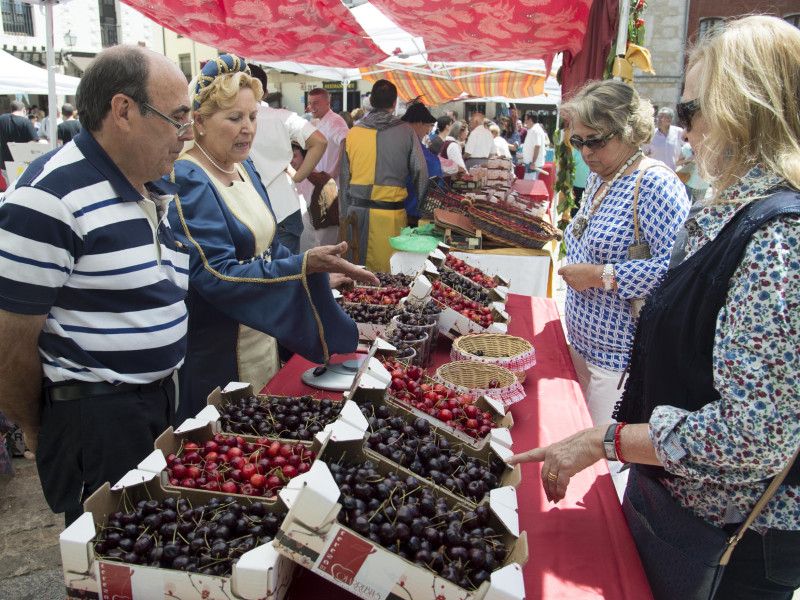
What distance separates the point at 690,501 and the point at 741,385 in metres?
0.39

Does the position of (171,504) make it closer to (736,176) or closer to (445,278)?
(736,176)

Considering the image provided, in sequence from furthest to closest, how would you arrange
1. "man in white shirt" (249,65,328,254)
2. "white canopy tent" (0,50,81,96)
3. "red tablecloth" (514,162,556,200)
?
"red tablecloth" (514,162,556,200), "white canopy tent" (0,50,81,96), "man in white shirt" (249,65,328,254)

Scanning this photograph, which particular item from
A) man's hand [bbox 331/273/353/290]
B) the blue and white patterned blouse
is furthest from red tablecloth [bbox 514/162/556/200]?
man's hand [bbox 331/273/353/290]

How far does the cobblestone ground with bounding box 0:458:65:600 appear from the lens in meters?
2.62

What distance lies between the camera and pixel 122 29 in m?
27.4

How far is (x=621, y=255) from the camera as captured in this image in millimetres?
2607

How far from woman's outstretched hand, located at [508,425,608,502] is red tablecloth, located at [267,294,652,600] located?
5.3 inches

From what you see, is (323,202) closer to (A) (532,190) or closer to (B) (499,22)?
(B) (499,22)

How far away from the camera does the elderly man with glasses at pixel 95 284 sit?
1556mm

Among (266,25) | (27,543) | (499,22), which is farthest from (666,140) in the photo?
(27,543)

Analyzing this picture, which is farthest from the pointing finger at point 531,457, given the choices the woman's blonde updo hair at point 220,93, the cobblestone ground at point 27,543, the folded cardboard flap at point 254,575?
the cobblestone ground at point 27,543

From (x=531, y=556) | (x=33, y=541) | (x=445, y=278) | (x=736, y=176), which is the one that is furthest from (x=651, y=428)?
(x=33, y=541)

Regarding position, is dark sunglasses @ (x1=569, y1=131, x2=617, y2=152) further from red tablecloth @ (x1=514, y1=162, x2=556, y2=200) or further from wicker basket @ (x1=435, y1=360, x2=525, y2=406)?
red tablecloth @ (x1=514, y1=162, x2=556, y2=200)

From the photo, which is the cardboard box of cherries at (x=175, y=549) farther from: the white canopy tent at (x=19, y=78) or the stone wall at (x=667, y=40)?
the stone wall at (x=667, y=40)
